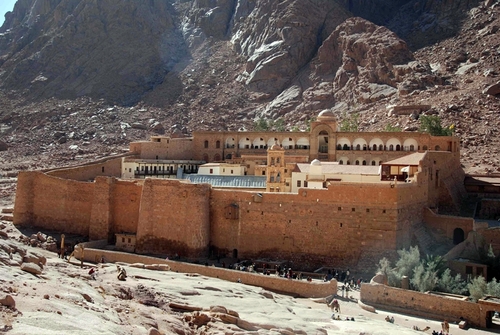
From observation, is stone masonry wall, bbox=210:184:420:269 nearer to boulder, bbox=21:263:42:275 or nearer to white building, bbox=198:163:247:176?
white building, bbox=198:163:247:176

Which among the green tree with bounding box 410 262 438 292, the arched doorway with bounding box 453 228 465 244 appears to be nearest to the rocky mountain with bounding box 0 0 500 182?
the arched doorway with bounding box 453 228 465 244

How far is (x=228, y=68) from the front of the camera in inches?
3140

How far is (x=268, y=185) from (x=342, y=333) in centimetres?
1537

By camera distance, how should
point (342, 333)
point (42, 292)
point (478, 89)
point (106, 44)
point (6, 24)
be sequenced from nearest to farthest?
point (42, 292)
point (342, 333)
point (478, 89)
point (106, 44)
point (6, 24)

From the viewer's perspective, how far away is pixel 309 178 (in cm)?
3200

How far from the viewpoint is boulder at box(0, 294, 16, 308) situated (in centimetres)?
1288

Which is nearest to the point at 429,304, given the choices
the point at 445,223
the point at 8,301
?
the point at 445,223

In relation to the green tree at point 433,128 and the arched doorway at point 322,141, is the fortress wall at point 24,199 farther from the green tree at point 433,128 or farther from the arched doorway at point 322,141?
the green tree at point 433,128

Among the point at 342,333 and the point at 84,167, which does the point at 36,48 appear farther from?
the point at 342,333

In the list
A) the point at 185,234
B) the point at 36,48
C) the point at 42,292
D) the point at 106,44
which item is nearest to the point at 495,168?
the point at 185,234

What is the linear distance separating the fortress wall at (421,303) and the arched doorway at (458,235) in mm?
6506

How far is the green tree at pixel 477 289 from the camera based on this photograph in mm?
22219

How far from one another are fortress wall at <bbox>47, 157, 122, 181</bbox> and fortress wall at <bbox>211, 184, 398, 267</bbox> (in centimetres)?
1101

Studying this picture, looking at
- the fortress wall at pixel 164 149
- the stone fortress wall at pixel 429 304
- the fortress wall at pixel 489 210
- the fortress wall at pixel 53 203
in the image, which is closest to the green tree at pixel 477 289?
the stone fortress wall at pixel 429 304
